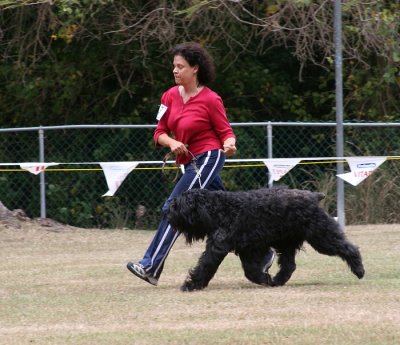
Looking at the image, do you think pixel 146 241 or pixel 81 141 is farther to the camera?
pixel 81 141

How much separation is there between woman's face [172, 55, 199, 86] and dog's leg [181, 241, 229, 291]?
1.28m

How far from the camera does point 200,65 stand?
827 centimetres

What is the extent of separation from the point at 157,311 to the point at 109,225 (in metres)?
7.33

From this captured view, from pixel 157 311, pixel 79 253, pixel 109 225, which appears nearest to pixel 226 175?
pixel 109 225

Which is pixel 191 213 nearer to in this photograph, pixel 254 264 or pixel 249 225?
pixel 249 225

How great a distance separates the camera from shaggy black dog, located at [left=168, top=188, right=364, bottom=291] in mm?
7980

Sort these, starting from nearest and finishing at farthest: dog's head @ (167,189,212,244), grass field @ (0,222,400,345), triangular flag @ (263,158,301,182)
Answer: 1. grass field @ (0,222,400,345)
2. dog's head @ (167,189,212,244)
3. triangular flag @ (263,158,301,182)

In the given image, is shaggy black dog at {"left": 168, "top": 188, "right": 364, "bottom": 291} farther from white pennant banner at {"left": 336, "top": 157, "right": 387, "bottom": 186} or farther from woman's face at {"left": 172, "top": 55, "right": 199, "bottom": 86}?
white pennant banner at {"left": 336, "top": 157, "right": 387, "bottom": 186}

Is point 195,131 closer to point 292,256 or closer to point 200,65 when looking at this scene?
point 200,65

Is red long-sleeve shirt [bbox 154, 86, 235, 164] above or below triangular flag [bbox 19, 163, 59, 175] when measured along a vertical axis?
above

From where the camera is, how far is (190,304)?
7.36 m

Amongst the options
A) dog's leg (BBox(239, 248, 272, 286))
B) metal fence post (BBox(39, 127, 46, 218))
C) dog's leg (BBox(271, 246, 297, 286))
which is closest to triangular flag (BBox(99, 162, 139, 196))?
metal fence post (BBox(39, 127, 46, 218))

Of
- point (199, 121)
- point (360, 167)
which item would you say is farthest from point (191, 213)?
point (360, 167)

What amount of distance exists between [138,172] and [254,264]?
6.51m
